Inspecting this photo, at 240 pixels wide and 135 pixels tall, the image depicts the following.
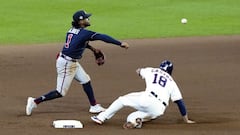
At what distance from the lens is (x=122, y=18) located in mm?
24141

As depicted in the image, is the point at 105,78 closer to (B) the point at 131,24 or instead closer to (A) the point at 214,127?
(A) the point at 214,127

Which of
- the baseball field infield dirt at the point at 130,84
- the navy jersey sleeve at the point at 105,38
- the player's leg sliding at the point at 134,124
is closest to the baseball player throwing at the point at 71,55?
the navy jersey sleeve at the point at 105,38

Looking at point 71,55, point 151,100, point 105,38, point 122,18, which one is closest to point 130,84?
point 71,55

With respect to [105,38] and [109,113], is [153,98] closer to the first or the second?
[109,113]

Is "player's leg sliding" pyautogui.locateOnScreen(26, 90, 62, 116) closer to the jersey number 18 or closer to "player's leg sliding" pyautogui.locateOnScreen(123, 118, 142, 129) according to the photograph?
"player's leg sliding" pyautogui.locateOnScreen(123, 118, 142, 129)

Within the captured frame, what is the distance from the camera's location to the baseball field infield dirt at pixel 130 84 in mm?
9000

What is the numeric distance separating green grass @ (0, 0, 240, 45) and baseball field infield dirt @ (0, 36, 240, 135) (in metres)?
1.80

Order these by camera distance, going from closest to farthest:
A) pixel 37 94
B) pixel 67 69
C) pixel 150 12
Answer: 1. pixel 67 69
2. pixel 37 94
3. pixel 150 12

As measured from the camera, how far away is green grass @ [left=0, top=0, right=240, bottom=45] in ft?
67.2

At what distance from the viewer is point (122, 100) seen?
8922 mm

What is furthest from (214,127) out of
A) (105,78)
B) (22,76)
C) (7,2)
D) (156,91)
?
(7,2)

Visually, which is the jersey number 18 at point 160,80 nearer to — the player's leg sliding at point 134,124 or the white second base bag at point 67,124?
the player's leg sliding at point 134,124

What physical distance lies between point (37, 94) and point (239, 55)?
6435 mm

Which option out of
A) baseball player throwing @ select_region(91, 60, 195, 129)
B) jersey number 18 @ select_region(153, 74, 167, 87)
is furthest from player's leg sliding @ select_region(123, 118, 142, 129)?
jersey number 18 @ select_region(153, 74, 167, 87)
